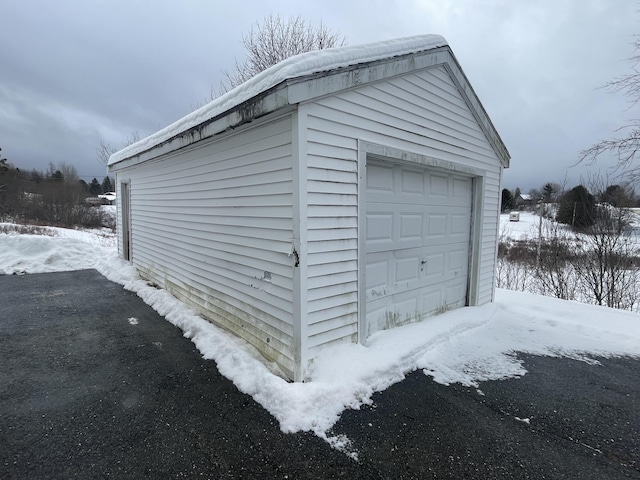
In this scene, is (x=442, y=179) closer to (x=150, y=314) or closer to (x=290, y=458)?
(x=290, y=458)

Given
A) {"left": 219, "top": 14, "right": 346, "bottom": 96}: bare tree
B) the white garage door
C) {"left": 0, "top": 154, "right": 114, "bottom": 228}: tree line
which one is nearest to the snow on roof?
the white garage door

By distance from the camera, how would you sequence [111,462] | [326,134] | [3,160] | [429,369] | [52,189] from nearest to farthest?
1. [111,462]
2. [326,134]
3. [429,369]
4. [3,160]
5. [52,189]

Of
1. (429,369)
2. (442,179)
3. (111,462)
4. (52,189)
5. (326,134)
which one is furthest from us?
(52,189)

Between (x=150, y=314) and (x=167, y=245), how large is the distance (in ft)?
4.75

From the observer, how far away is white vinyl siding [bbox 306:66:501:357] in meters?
2.84

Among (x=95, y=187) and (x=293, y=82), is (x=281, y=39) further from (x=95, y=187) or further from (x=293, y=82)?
(x=95, y=187)

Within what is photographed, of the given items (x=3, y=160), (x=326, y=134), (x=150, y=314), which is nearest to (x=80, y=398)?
(x=150, y=314)

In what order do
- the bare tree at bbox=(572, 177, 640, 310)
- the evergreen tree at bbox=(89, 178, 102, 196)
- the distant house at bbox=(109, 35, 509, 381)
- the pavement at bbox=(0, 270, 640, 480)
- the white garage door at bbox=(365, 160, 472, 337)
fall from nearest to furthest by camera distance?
the pavement at bbox=(0, 270, 640, 480), the distant house at bbox=(109, 35, 509, 381), the white garage door at bbox=(365, 160, 472, 337), the bare tree at bbox=(572, 177, 640, 310), the evergreen tree at bbox=(89, 178, 102, 196)

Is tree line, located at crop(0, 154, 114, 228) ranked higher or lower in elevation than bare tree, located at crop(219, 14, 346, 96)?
lower

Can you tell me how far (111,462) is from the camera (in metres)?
1.90

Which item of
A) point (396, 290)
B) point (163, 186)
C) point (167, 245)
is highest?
point (163, 186)

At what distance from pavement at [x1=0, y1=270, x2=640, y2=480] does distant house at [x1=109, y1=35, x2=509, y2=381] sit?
2.44 feet

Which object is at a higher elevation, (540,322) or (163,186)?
(163,186)

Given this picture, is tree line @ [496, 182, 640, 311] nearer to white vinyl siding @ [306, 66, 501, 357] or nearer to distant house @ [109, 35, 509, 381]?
distant house @ [109, 35, 509, 381]
